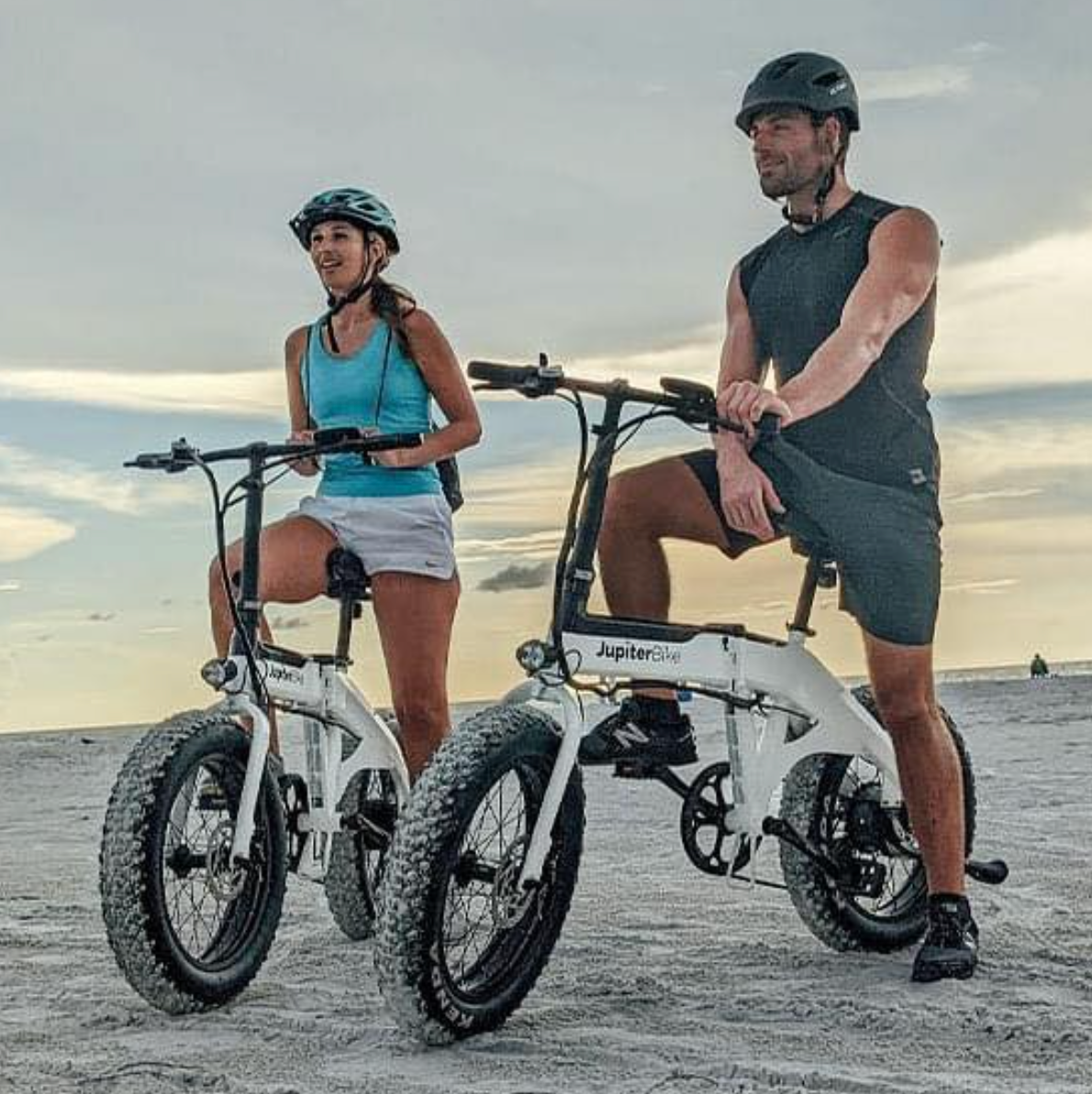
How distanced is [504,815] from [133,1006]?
1271 millimetres

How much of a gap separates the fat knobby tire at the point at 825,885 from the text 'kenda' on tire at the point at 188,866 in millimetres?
1546

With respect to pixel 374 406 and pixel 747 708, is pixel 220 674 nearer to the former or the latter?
pixel 374 406

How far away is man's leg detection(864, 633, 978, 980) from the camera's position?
475 centimetres

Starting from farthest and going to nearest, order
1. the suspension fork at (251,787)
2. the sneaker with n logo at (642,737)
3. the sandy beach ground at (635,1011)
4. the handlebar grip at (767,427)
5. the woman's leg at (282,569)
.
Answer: the woman's leg at (282,569)
the suspension fork at (251,787)
the sneaker with n logo at (642,737)
the handlebar grip at (767,427)
the sandy beach ground at (635,1011)

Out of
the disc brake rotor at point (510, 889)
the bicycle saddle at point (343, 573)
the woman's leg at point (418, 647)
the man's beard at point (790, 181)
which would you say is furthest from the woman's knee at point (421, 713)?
the man's beard at point (790, 181)

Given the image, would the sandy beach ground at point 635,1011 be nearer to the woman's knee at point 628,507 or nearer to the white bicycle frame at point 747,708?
the white bicycle frame at point 747,708

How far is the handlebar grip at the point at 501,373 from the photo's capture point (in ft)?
13.3

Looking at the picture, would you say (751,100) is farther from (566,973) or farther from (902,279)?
(566,973)

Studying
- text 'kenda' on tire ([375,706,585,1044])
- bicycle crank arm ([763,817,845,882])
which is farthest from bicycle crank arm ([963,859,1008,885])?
text 'kenda' on tire ([375,706,585,1044])

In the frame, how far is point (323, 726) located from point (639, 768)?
1.04 m

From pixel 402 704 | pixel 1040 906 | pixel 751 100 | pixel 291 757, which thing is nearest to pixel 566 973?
pixel 402 704

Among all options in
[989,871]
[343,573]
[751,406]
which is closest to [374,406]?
[343,573]

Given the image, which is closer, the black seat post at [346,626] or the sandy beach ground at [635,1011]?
the sandy beach ground at [635,1011]

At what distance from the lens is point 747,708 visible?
183 inches
